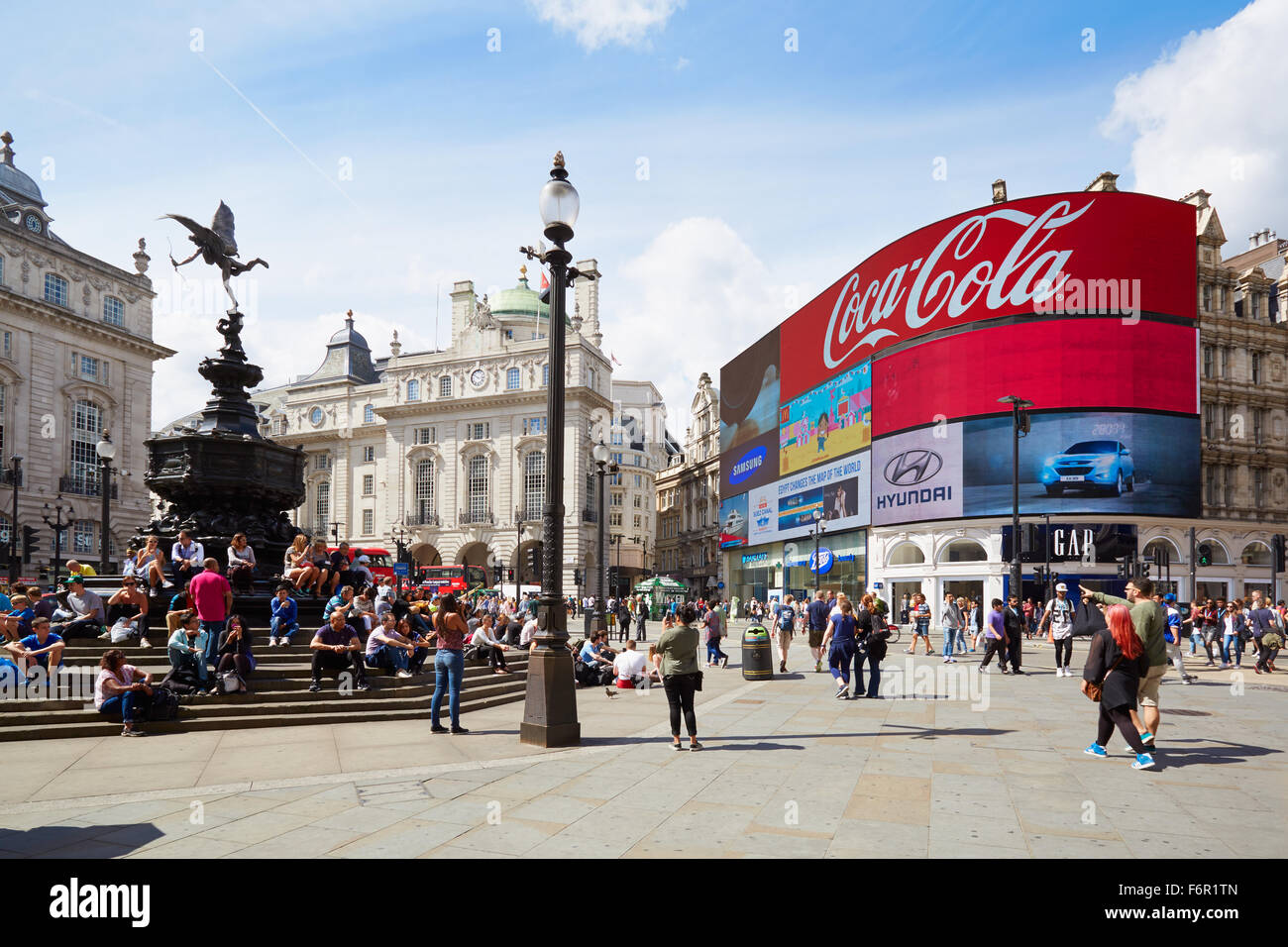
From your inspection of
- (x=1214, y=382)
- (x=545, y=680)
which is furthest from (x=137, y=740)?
(x=1214, y=382)

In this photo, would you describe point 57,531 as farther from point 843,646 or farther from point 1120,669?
point 1120,669

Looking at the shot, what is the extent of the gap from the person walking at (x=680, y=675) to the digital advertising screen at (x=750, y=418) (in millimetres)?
53832

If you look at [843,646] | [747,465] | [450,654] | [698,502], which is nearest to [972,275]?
[747,465]

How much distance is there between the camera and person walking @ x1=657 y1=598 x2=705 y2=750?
30.2ft

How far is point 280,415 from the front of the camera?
87.1 m

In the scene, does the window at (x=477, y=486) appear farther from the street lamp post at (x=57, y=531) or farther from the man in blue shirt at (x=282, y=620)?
the man in blue shirt at (x=282, y=620)

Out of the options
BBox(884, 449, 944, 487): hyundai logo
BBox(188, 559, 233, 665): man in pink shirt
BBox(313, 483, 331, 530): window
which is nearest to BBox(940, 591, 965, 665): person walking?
BBox(188, 559, 233, 665): man in pink shirt

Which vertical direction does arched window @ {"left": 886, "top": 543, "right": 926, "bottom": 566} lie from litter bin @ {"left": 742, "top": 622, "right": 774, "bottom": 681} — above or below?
above

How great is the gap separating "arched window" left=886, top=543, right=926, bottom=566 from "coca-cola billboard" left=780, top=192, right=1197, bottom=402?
12292 millimetres

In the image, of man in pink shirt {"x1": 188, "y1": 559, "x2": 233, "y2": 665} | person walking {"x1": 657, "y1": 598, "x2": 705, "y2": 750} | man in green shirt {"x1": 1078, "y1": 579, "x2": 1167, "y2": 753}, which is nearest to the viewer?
man in green shirt {"x1": 1078, "y1": 579, "x2": 1167, "y2": 753}

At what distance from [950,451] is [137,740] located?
41.7m

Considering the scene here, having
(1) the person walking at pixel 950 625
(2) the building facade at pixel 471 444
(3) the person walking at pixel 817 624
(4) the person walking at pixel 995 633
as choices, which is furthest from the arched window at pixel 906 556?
(3) the person walking at pixel 817 624

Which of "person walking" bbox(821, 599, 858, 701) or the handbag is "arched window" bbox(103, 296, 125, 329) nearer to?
"person walking" bbox(821, 599, 858, 701)
